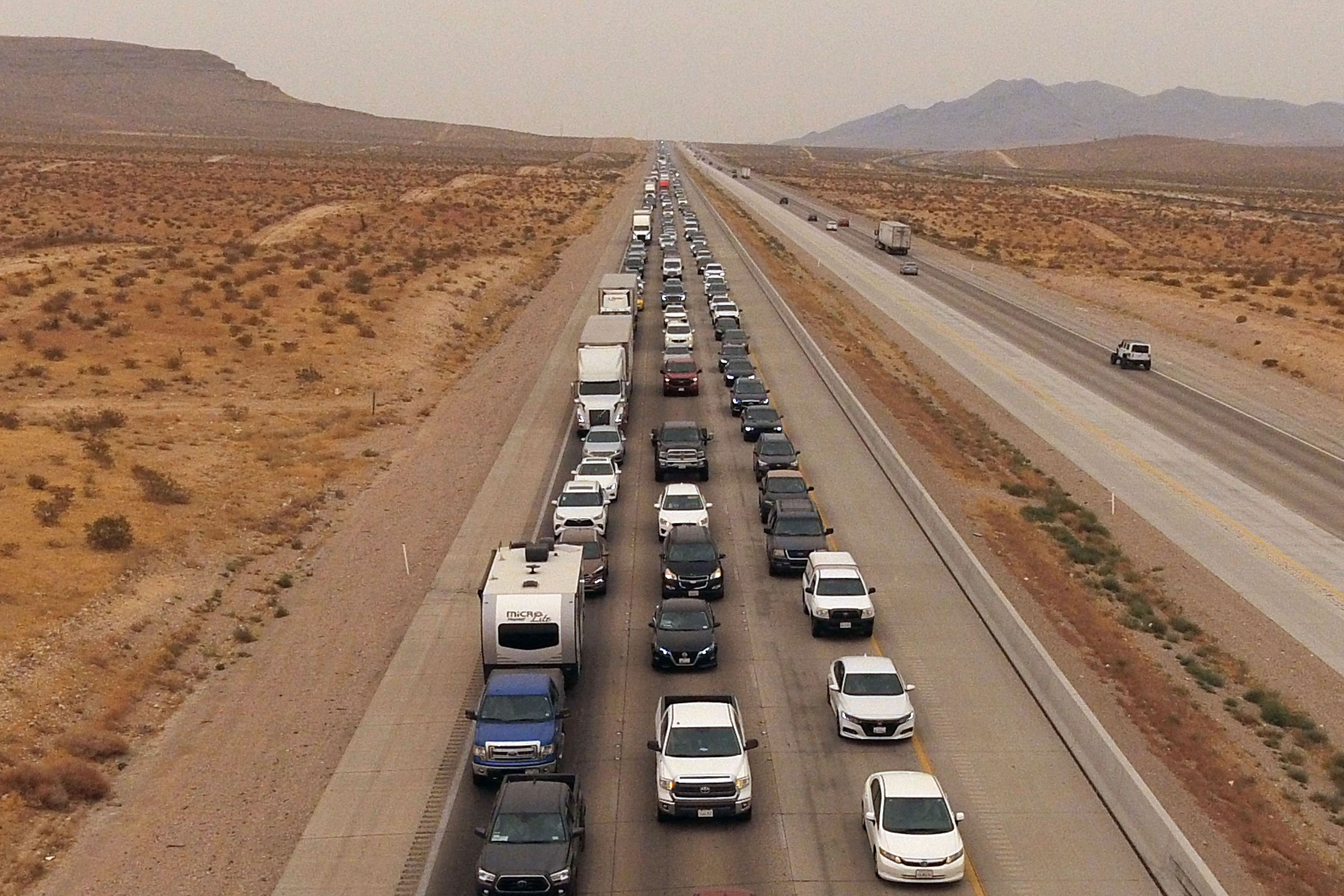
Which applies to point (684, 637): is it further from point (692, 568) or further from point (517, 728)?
point (517, 728)

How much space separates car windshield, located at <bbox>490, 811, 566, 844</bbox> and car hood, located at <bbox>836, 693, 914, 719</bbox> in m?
5.98

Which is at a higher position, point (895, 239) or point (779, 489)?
point (895, 239)

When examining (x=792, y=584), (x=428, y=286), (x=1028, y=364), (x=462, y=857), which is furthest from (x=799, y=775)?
(x=428, y=286)

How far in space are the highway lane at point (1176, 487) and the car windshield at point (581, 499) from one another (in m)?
16.6

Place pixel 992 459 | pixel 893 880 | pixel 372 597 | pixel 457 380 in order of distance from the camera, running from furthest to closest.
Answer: pixel 457 380
pixel 992 459
pixel 372 597
pixel 893 880

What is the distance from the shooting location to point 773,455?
112 ft

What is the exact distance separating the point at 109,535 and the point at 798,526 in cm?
1618

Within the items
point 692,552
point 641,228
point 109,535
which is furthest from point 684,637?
point 641,228

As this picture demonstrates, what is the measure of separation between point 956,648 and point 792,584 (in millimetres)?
4661

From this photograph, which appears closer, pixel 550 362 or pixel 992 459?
pixel 992 459

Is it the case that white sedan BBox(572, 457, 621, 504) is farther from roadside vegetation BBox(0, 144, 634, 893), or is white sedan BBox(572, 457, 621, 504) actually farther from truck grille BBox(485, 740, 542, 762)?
truck grille BBox(485, 740, 542, 762)

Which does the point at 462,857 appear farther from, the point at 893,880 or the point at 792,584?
the point at 792,584

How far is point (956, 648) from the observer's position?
76.0 feet

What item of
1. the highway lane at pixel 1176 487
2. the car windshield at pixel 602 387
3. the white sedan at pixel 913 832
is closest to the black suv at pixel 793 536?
the white sedan at pixel 913 832
